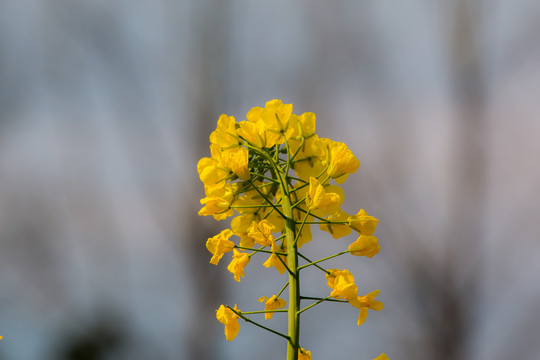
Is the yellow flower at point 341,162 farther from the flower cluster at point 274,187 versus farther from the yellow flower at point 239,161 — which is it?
the yellow flower at point 239,161

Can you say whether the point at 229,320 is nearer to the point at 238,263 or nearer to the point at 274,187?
the point at 238,263

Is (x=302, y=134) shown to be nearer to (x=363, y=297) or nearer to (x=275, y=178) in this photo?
(x=275, y=178)

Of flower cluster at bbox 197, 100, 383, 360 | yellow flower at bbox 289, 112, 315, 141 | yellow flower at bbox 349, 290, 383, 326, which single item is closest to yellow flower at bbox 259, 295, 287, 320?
flower cluster at bbox 197, 100, 383, 360

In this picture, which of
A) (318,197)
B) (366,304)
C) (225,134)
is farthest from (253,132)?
(366,304)

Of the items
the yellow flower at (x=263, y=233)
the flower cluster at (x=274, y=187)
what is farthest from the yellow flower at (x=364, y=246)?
the yellow flower at (x=263, y=233)

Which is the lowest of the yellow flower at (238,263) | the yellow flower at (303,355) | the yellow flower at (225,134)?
the yellow flower at (303,355)

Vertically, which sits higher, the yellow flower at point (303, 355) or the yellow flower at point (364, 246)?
the yellow flower at point (364, 246)
